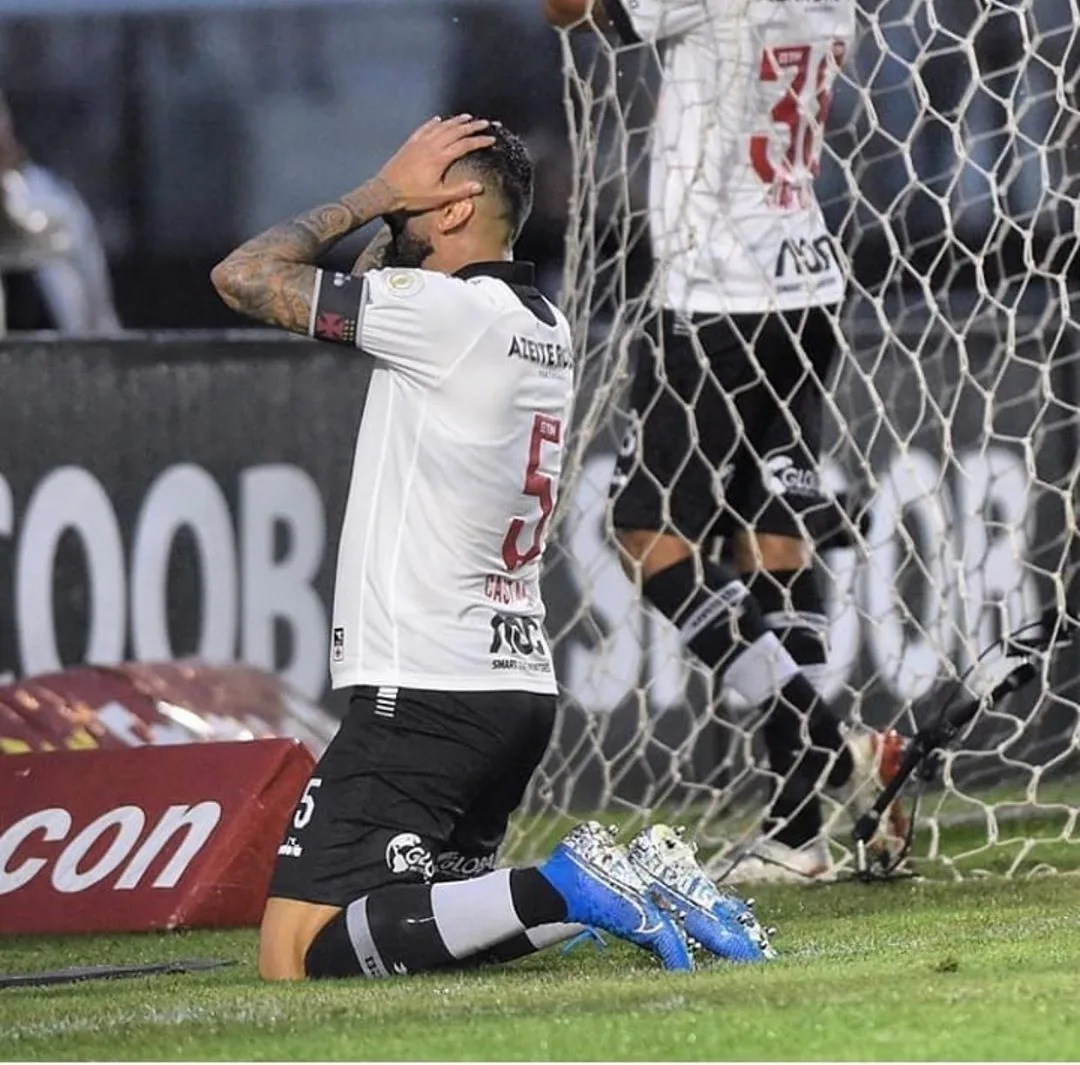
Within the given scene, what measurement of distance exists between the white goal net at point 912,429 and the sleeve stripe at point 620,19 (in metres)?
0.10

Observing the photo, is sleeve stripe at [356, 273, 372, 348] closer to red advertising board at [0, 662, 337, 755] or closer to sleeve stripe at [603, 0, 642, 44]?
sleeve stripe at [603, 0, 642, 44]

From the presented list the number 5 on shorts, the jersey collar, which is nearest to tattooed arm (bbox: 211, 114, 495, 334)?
the jersey collar

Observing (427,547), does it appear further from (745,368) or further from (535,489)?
(745,368)

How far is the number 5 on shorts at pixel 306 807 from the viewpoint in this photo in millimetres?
4148

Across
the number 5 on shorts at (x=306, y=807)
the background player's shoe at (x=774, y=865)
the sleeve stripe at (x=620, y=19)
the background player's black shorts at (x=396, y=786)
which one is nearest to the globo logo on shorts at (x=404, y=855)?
the background player's black shorts at (x=396, y=786)

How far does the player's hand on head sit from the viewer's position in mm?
4246

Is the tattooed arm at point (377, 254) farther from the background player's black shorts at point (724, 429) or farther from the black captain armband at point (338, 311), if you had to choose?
the background player's black shorts at point (724, 429)

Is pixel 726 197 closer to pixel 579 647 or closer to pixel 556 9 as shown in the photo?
pixel 556 9

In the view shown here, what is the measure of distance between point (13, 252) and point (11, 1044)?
476 centimetres

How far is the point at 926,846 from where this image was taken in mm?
6133

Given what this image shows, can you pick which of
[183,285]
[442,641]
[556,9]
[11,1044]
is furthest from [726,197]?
[11,1044]

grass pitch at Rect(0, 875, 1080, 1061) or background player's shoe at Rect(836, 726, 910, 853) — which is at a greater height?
grass pitch at Rect(0, 875, 1080, 1061)

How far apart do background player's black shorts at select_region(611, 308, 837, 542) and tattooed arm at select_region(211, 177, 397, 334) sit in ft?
5.02

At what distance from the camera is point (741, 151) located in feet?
19.0
